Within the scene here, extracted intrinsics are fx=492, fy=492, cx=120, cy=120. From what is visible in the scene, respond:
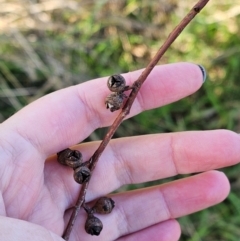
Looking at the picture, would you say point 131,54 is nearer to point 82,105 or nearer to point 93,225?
point 82,105

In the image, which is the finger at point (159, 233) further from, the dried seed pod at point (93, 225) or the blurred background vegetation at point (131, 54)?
the blurred background vegetation at point (131, 54)

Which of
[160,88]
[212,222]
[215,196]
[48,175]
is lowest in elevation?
[212,222]

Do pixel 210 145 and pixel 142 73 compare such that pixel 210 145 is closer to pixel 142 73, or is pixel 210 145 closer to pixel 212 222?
pixel 142 73

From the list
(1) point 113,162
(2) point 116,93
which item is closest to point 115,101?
(2) point 116,93

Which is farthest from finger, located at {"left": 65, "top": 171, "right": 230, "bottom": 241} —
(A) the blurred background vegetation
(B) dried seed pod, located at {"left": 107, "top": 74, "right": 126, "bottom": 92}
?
(A) the blurred background vegetation

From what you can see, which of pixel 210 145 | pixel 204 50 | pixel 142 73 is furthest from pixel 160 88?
pixel 204 50

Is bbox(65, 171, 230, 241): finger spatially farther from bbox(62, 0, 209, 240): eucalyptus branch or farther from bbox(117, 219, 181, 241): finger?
bbox(62, 0, 209, 240): eucalyptus branch

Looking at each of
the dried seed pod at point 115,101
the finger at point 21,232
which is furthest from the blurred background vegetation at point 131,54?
the finger at point 21,232
